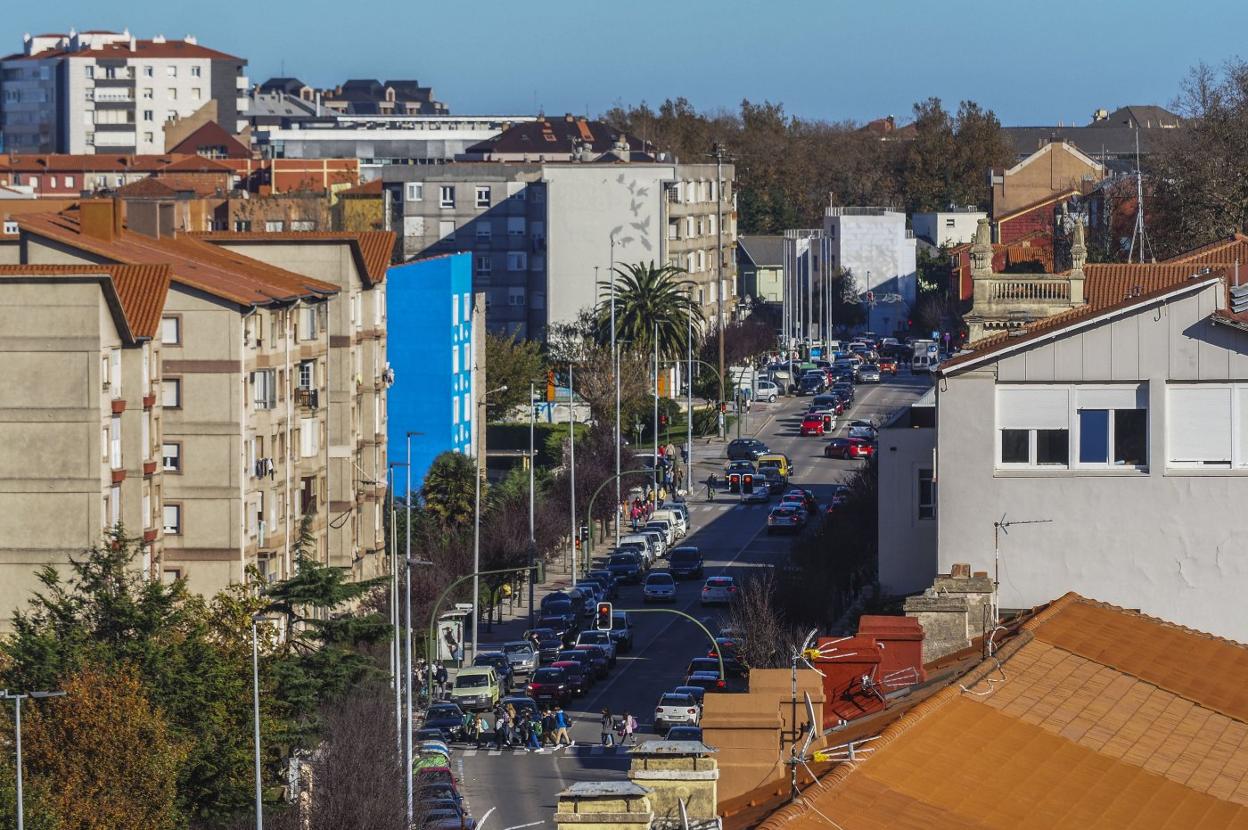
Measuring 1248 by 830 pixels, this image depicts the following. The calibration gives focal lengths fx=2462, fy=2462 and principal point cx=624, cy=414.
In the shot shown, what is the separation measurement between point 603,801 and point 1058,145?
150m

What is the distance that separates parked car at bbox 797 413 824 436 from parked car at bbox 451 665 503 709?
5892 cm

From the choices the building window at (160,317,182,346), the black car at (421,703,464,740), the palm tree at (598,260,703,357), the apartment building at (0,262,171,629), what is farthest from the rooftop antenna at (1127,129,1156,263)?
the apartment building at (0,262,171,629)

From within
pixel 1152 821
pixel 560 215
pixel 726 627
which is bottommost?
pixel 726 627

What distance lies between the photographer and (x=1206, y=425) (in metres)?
25.3

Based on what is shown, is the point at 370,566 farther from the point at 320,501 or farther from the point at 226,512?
the point at 226,512

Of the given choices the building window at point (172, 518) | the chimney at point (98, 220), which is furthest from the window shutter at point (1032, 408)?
the chimney at point (98, 220)

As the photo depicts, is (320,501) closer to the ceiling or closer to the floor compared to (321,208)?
closer to the floor

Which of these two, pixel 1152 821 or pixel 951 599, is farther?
pixel 951 599

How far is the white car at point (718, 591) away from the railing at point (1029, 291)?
38.0 feet

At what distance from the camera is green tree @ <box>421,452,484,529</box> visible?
84750mm

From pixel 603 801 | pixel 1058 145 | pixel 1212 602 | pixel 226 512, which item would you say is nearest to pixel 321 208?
pixel 1058 145

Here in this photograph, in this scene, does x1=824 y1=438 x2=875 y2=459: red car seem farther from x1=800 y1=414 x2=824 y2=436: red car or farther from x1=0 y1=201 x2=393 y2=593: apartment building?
x1=0 y1=201 x2=393 y2=593: apartment building

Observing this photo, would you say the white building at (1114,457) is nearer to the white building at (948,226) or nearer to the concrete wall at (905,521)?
the concrete wall at (905,521)

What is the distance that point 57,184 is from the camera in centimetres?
19475
